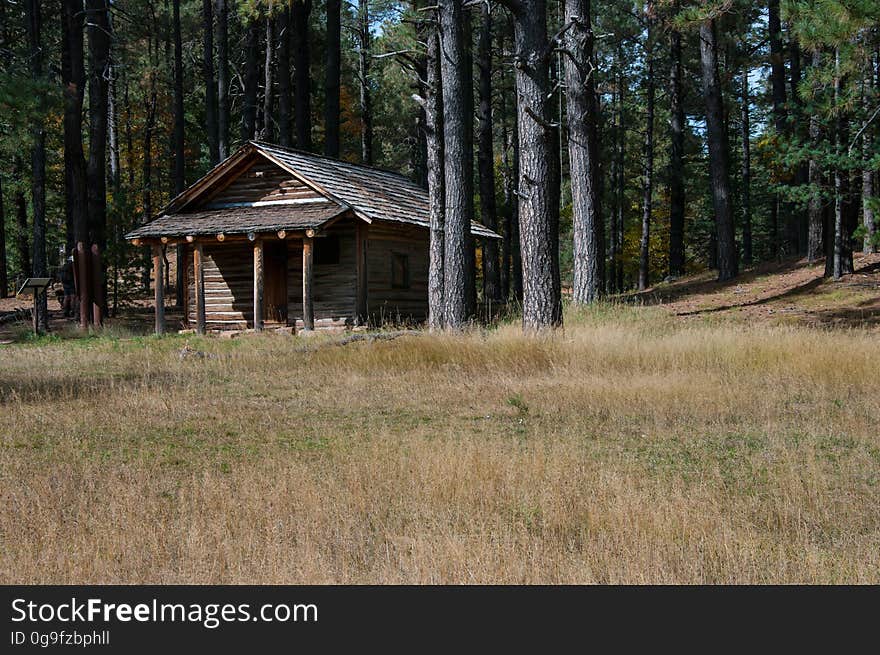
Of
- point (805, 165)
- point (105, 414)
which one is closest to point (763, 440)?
point (105, 414)

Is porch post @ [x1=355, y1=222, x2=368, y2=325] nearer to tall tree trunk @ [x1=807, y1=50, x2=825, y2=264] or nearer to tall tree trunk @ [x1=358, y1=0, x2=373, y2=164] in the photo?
tall tree trunk @ [x1=807, y1=50, x2=825, y2=264]

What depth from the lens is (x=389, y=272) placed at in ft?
81.4

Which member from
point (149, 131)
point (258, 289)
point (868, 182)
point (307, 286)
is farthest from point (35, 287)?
point (868, 182)

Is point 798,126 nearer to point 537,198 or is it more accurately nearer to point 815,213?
point 815,213

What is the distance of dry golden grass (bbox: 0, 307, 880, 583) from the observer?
4.77 metres

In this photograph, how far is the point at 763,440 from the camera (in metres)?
8.07

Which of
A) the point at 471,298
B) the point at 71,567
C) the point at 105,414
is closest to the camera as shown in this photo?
the point at 71,567

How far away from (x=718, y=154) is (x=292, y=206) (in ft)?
42.9

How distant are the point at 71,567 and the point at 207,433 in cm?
415

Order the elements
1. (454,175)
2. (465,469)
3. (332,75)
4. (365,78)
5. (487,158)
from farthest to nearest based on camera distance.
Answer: (365,78) < (487,158) < (332,75) < (454,175) < (465,469)

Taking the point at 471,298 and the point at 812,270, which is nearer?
the point at 471,298

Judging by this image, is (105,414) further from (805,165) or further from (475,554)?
(805,165)

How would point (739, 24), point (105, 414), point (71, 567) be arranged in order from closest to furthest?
point (71, 567) → point (105, 414) → point (739, 24)

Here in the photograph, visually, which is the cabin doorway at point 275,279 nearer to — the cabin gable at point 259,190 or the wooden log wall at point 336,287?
the wooden log wall at point 336,287
